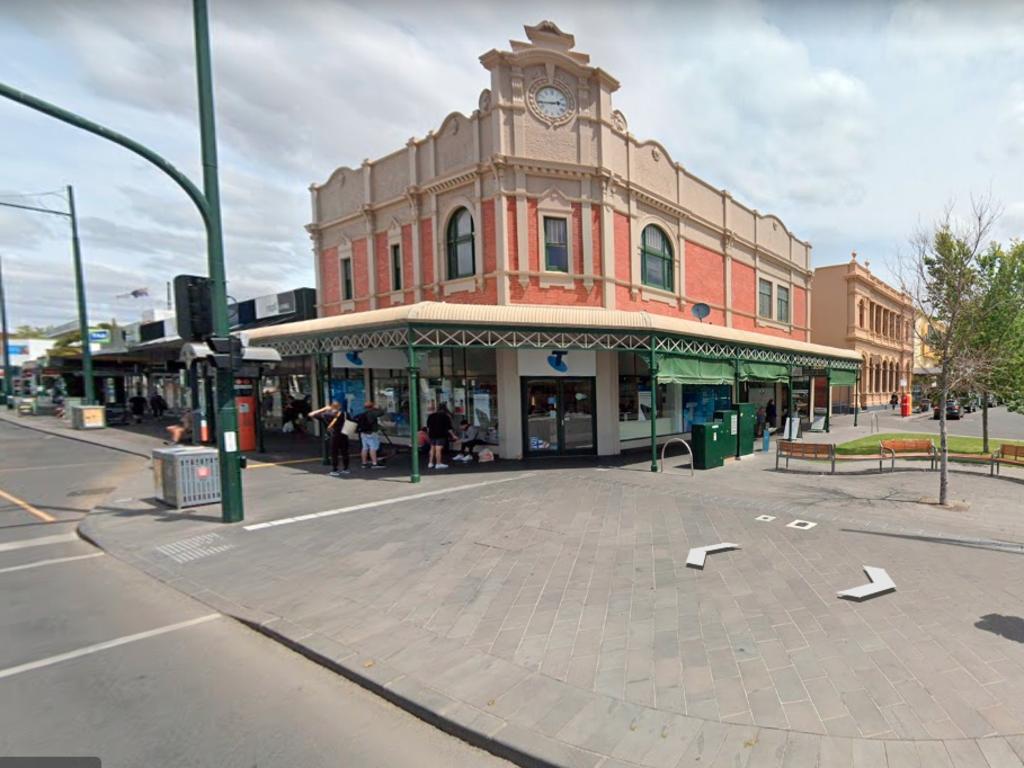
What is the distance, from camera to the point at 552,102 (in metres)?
13.6

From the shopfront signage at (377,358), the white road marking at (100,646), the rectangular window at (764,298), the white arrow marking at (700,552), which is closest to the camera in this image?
the white road marking at (100,646)

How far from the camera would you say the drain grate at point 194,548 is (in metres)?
6.23

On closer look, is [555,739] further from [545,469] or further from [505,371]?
[505,371]

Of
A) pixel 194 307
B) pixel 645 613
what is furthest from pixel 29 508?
pixel 645 613

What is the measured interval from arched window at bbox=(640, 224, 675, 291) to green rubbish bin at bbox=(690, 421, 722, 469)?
5.53m

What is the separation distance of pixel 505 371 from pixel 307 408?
36.6ft

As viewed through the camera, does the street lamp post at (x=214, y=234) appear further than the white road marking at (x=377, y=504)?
No

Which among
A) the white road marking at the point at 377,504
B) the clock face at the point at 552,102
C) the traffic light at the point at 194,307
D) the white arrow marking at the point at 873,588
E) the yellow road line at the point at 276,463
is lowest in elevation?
the yellow road line at the point at 276,463

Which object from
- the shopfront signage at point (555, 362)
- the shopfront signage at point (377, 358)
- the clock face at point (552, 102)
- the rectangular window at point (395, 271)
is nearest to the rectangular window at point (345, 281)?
the rectangular window at point (395, 271)

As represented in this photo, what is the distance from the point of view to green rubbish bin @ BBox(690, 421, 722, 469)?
12.1 m

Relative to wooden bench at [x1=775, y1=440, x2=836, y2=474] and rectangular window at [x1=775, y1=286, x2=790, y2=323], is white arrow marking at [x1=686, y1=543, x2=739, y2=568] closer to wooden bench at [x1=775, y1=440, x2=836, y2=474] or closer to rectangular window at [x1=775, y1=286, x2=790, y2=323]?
wooden bench at [x1=775, y1=440, x2=836, y2=474]

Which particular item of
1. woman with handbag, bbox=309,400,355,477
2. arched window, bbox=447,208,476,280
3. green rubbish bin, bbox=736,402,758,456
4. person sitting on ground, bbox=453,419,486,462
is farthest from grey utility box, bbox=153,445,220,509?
green rubbish bin, bbox=736,402,758,456

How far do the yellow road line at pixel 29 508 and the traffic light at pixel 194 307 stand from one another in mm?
4314

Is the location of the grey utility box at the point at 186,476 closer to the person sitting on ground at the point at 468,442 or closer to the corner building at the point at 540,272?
the corner building at the point at 540,272
